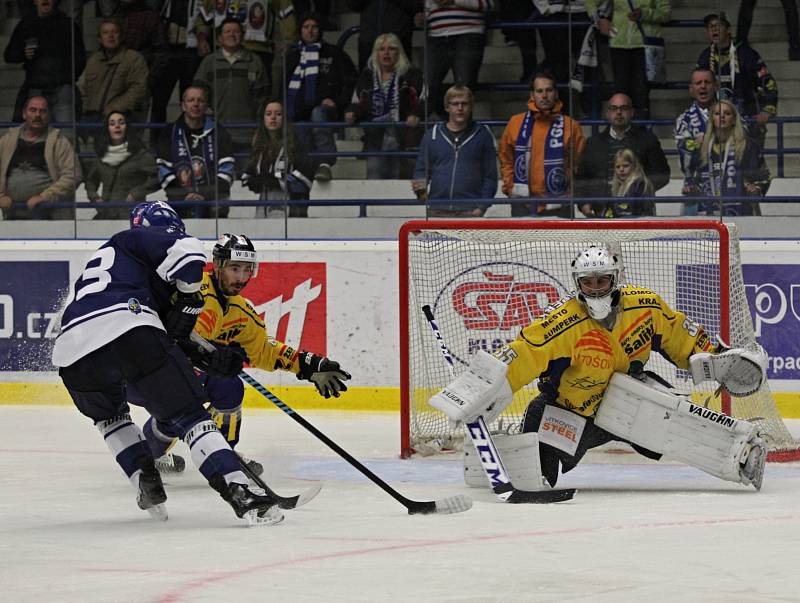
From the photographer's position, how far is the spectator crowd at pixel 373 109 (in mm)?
8195

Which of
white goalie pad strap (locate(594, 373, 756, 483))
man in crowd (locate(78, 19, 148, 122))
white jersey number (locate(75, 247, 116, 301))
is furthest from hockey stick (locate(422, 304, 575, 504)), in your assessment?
man in crowd (locate(78, 19, 148, 122))

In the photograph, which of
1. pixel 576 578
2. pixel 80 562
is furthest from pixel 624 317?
pixel 80 562

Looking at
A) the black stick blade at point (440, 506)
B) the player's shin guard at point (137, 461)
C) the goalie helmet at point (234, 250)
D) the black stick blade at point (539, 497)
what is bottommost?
the black stick blade at point (539, 497)

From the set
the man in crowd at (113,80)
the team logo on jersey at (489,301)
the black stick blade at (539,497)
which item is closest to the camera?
the black stick blade at (539,497)

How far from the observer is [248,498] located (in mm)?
4562

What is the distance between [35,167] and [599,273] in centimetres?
464

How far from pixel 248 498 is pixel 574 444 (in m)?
1.32

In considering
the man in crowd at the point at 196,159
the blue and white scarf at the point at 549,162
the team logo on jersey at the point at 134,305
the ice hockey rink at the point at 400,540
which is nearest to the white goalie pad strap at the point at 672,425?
the ice hockey rink at the point at 400,540

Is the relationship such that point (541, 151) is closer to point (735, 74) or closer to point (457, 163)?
point (457, 163)

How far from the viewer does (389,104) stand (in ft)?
28.4

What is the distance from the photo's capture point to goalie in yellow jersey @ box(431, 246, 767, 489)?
5.28 meters

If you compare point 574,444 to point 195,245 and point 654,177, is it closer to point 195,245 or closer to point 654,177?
point 195,245

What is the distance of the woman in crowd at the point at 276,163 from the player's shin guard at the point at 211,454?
4007mm

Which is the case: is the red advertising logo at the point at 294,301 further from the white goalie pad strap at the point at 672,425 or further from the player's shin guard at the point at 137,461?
the player's shin guard at the point at 137,461
